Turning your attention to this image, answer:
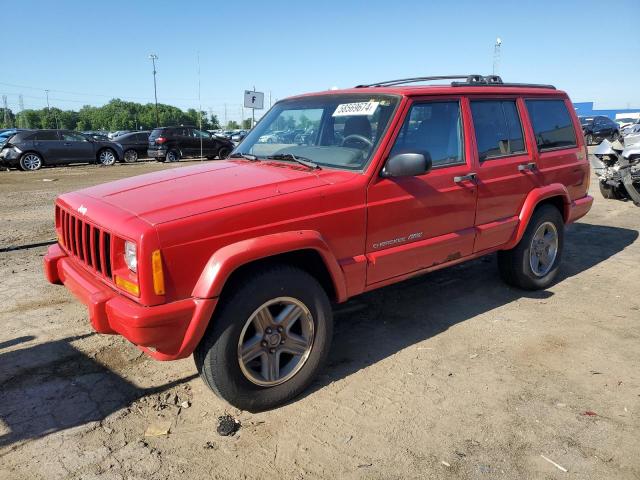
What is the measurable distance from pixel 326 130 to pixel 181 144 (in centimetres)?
1936

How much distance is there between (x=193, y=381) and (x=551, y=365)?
2.53 metres

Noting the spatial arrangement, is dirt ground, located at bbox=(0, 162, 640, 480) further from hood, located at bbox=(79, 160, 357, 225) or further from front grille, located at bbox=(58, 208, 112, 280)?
hood, located at bbox=(79, 160, 357, 225)

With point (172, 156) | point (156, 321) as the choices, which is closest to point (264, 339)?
point (156, 321)

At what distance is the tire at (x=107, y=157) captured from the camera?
66.5ft

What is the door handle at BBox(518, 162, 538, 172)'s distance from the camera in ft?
14.7

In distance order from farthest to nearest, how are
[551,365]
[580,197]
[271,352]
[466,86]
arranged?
[580,197] → [466,86] → [551,365] → [271,352]

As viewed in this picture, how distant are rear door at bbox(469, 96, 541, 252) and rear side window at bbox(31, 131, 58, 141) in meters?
18.4

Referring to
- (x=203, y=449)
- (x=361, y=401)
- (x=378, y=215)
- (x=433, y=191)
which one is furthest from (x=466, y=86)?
(x=203, y=449)

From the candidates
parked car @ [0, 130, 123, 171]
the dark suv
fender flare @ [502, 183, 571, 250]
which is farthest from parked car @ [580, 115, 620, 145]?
fender flare @ [502, 183, 571, 250]

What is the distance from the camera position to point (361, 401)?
3.12 meters

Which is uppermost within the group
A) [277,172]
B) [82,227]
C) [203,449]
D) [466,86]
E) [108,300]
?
[466,86]

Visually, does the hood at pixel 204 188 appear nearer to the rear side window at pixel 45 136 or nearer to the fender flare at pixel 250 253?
the fender flare at pixel 250 253

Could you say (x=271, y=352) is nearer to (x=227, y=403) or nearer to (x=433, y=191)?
(x=227, y=403)

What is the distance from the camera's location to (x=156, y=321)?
8.36 ft
